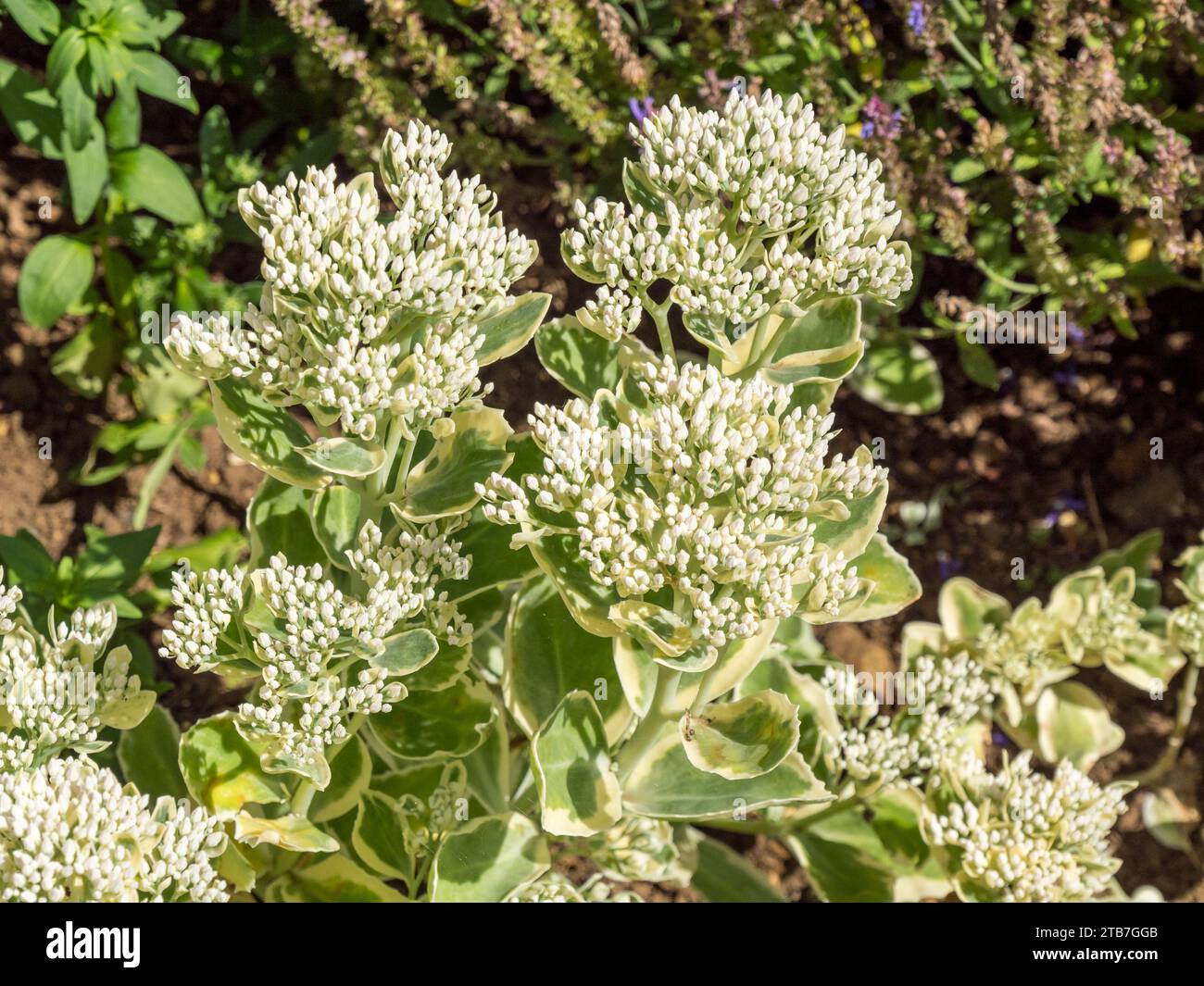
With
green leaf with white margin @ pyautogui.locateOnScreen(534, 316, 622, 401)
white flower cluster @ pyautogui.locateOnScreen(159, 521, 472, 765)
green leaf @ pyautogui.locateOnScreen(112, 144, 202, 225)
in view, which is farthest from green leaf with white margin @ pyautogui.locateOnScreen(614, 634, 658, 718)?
green leaf @ pyautogui.locateOnScreen(112, 144, 202, 225)

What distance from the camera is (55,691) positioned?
5.45 feet

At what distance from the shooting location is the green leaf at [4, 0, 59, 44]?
224cm

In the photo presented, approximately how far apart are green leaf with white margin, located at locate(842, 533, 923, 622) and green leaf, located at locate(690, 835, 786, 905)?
2.68 feet

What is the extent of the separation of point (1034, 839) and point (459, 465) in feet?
3.87

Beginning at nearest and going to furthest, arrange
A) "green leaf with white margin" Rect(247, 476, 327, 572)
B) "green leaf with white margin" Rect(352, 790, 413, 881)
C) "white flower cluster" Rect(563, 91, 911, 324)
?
"white flower cluster" Rect(563, 91, 911, 324), "green leaf with white margin" Rect(247, 476, 327, 572), "green leaf with white margin" Rect(352, 790, 413, 881)

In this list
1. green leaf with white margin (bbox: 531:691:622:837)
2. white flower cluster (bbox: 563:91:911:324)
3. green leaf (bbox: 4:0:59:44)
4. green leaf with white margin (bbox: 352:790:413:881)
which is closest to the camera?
white flower cluster (bbox: 563:91:911:324)

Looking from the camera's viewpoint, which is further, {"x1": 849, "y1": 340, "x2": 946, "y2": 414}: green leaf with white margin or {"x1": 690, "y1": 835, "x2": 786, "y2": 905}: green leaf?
{"x1": 849, "y1": 340, "x2": 946, "y2": 414}: green leaf with white margin

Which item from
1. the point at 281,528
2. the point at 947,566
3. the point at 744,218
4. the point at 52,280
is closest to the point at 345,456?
the point at 281,528

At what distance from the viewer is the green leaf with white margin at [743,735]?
160cm

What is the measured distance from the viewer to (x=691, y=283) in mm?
1571

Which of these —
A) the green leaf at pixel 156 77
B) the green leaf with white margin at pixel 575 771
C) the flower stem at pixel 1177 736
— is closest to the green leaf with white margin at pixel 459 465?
the green leaf with white margin at pixel 575 771

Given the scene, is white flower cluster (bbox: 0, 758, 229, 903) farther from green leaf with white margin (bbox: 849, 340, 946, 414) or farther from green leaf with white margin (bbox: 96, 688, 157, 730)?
green leaf with white margin (bbox: 849, 340, 946, 414)

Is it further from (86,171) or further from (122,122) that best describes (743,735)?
(122,122)
